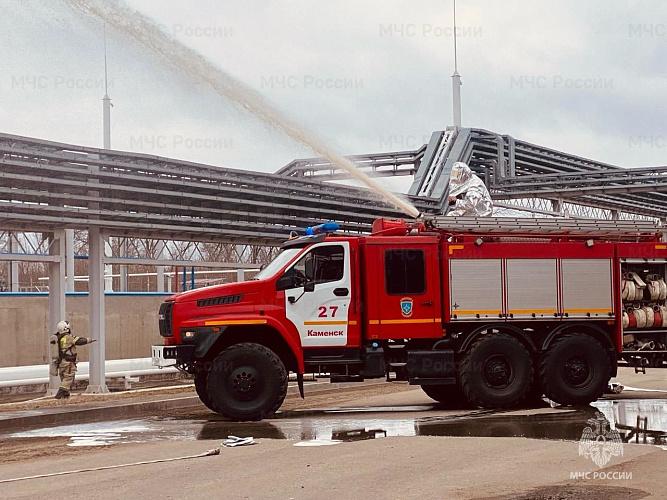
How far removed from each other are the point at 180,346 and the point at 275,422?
1803 mm

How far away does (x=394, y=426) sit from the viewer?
12852 mm

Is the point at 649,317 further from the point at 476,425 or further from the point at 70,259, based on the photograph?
the point at 70,259

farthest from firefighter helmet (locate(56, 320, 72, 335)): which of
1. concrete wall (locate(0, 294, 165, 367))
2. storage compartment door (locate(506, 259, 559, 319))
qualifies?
storage compartment door (locate(506, 259, 559, 319))

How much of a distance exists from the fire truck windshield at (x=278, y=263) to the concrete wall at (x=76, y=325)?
1401 cm

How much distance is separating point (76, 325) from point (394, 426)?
56.4 ft

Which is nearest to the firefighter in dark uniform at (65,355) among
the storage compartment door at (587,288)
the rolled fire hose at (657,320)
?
the storage compartment door at (587,288)

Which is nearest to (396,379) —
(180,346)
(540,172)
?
(180,346)

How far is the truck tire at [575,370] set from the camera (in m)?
15.3

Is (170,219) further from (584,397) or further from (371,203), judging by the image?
(584,397)

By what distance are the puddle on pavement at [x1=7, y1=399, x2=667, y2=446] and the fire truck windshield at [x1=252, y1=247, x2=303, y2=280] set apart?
2183mm

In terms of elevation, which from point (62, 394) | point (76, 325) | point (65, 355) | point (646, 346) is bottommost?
point (62, 394)

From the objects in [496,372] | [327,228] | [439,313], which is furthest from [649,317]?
[327,228]

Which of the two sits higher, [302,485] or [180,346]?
[180,346]

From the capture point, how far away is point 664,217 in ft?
131
